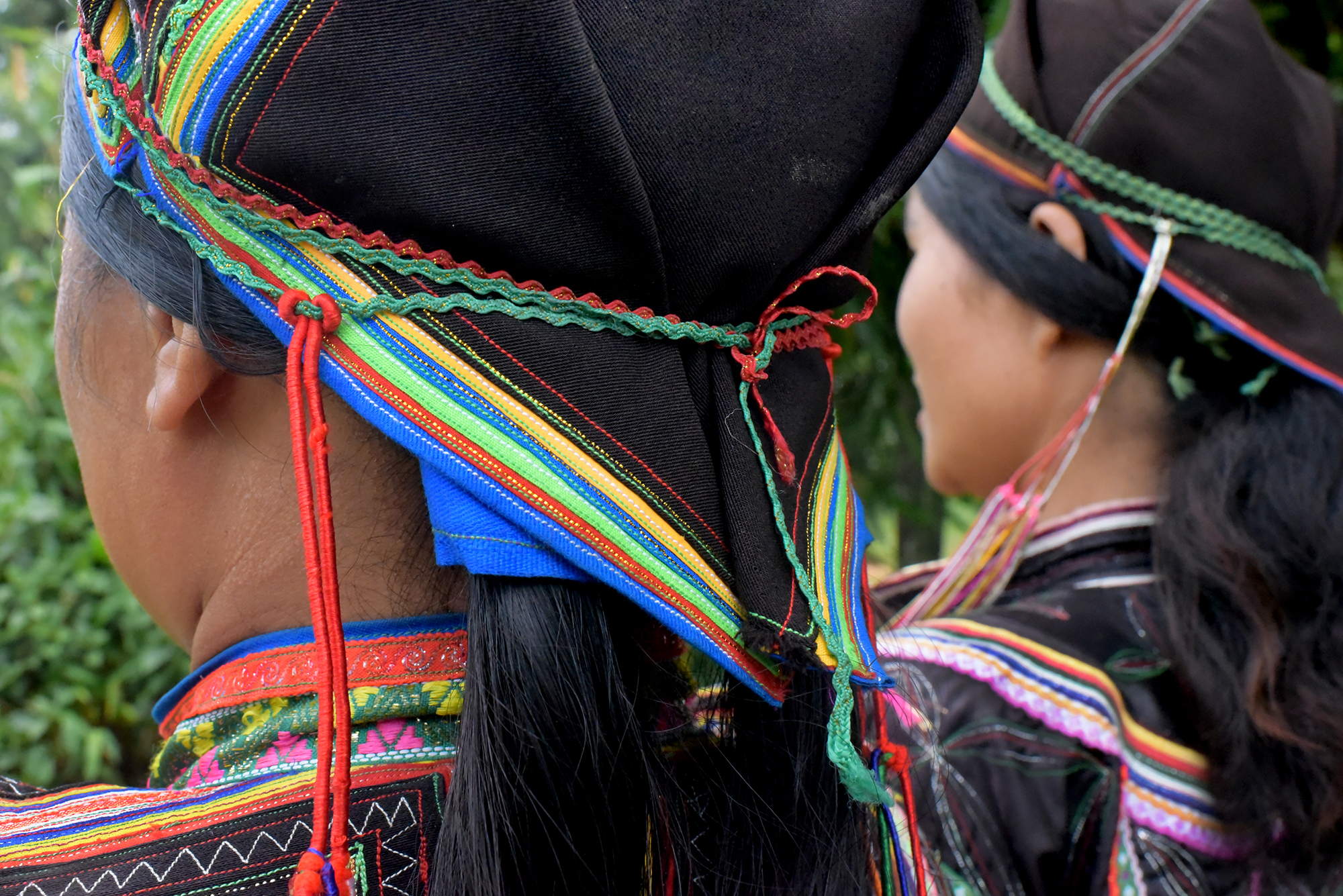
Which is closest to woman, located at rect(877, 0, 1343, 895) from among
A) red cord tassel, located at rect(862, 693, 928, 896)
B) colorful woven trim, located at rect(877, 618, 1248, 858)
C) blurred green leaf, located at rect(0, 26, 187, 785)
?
colorful woven trim, located at rect(877, 618, 1248, 858)

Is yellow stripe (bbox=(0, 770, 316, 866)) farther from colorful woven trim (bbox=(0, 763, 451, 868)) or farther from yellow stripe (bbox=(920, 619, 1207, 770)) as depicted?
yellow stripe (bbox=(920, 619, 1207, 770))

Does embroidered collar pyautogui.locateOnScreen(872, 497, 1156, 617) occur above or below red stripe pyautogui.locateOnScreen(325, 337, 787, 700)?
below

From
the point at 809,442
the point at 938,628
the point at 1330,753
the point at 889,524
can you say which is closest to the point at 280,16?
the point at 809,442

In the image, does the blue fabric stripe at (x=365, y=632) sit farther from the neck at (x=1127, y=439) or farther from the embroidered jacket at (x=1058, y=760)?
the neck at (x=1127, y=439)

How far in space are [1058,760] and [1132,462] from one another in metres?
0.73

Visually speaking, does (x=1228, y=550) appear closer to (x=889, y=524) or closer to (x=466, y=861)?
(x=466, y=861)

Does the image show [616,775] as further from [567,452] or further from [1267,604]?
[1267,604]

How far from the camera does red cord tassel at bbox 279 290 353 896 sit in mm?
788

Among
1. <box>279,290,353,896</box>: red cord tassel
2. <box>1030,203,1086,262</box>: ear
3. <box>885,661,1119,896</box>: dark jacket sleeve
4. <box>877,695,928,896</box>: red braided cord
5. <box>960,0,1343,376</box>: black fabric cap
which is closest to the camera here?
<box>279,290,353,896</box>: red cord tassel

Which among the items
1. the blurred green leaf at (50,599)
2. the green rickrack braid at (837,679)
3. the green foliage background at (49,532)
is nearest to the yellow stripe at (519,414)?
the green rickrack braid at (837,679)

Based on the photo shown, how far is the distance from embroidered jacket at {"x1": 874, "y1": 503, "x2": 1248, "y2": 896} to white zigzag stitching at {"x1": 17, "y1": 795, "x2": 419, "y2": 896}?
31.2 inches

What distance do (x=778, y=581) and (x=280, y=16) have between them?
2.13 feet

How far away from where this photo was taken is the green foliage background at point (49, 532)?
7.61 ft

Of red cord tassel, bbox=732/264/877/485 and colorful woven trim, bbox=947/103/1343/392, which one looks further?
colorful woven trim, bbox=947/103/1343/392
